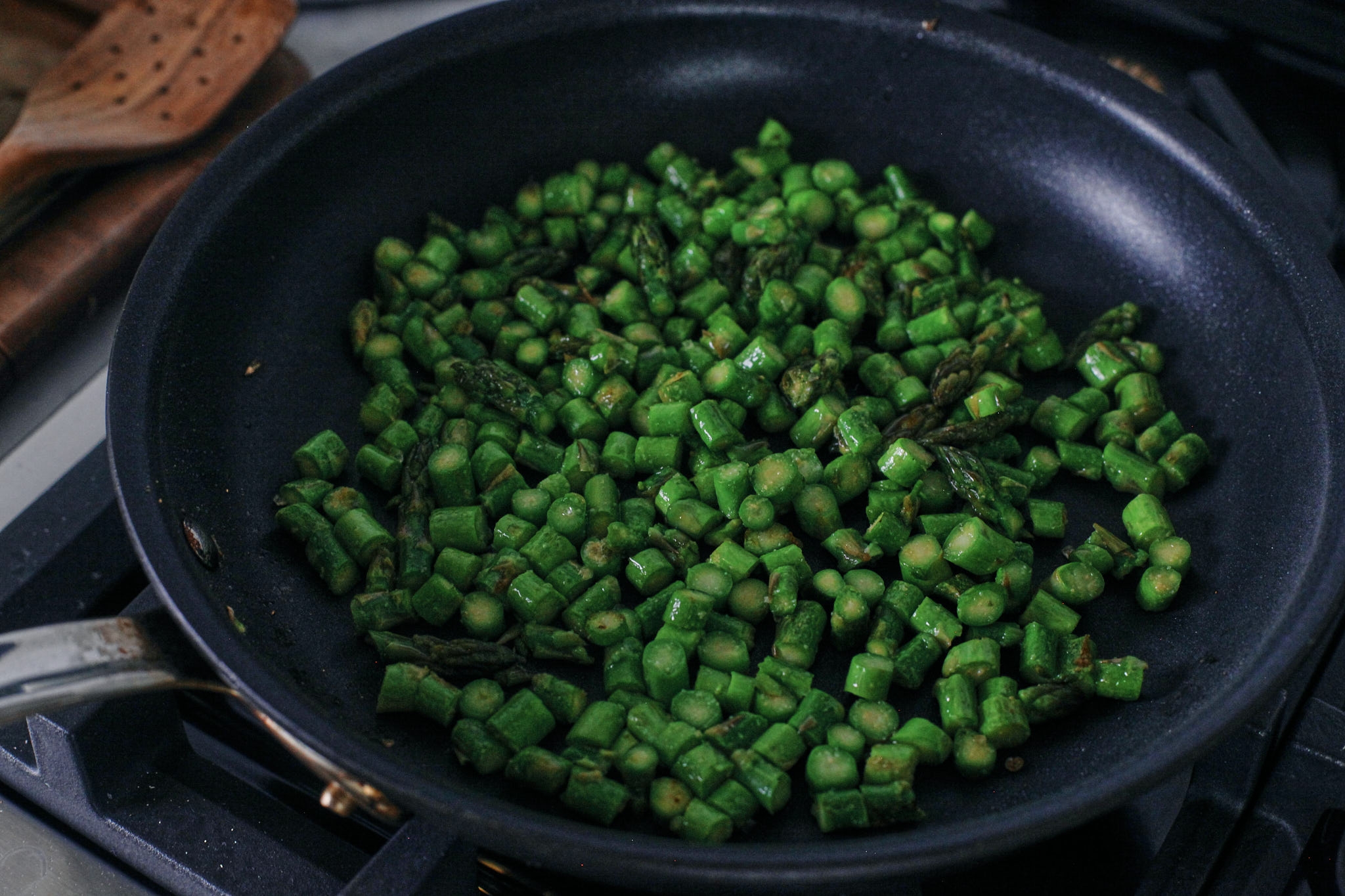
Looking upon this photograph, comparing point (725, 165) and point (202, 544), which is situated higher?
point (725, 165)

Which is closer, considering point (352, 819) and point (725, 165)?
point (352, 819)

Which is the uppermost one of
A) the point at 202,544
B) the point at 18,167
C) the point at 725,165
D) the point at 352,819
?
the point at 18,167

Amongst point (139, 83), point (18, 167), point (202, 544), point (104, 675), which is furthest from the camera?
point (139, 83)

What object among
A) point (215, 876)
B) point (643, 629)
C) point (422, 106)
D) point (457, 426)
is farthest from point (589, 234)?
point (215, 876)

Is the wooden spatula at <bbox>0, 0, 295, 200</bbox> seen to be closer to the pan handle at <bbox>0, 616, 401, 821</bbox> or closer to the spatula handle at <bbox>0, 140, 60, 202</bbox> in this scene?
the spatula handle at <bbox>0, 140, 60, 202</bbox>

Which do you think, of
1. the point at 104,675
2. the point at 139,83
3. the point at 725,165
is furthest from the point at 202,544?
the point at 725,165

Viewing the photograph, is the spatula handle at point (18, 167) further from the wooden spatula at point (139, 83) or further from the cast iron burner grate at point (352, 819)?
the cast iron burner grate at point (352, 819)

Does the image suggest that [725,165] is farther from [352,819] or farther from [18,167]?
[352,819]
